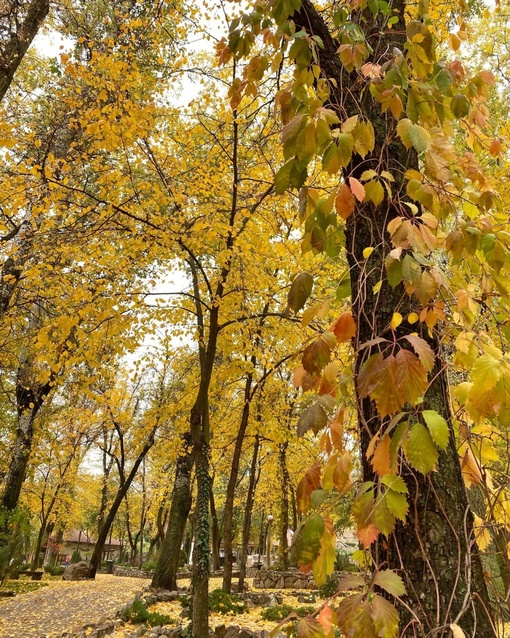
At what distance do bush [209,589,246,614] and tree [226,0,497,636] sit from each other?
843 cm

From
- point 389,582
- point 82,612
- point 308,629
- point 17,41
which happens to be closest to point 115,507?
point 82,612

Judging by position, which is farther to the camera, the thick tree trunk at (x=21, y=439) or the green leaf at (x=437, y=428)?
the thick tree trunk at (x=21, y=439)

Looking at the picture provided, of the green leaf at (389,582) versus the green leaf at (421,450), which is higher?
the green leaf at (421,450)

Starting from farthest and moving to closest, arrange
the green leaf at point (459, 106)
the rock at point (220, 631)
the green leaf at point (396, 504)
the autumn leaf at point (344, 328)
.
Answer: the rock at point (220, 631), the green leaf at point (459, 106), the autumn leaf at point (344, 328), the green leaf at point (396, 504)

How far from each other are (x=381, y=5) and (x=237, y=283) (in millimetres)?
4932

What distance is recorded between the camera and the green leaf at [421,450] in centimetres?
91

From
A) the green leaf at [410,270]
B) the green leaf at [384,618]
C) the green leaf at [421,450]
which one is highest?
the green leaf at [410,270]

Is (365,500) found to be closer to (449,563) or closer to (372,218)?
(449,563)

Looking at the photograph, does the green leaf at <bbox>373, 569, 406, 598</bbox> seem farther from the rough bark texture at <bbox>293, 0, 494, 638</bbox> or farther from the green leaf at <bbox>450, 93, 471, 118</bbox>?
the green leaf at <bbox>450, 93, 471, 118</bbox>

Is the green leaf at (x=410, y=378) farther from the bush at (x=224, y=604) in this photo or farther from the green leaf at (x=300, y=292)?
the bush at (x=224, y=604)

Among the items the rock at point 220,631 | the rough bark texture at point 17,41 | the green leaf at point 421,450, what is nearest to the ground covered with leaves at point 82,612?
the rock at point 220,631

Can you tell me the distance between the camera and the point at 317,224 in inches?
53.2

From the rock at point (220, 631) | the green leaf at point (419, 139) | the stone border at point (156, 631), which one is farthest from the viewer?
the rock at point (220, 631)

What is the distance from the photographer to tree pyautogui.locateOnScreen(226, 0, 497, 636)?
93 centimetres
